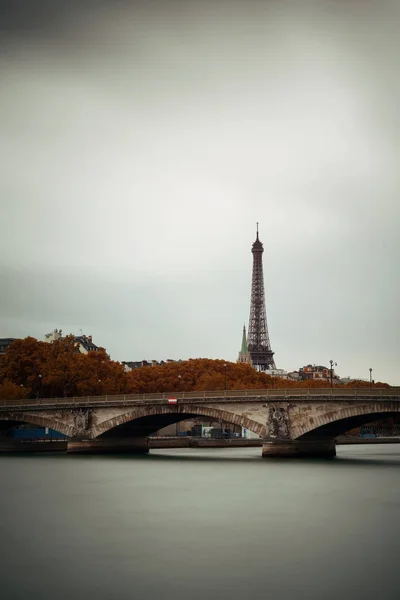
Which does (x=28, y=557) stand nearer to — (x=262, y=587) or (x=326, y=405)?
(x=262, y=587)

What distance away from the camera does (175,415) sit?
245 feet

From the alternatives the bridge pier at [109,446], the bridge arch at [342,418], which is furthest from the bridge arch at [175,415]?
the bridge arch at [342,418]

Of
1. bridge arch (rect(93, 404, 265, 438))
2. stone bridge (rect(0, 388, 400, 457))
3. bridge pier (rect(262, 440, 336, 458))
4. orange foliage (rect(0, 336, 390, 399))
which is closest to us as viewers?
stone bridge (rect(0, 388, 400, 457))

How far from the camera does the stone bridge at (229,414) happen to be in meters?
61.8

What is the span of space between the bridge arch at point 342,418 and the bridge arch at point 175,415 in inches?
165

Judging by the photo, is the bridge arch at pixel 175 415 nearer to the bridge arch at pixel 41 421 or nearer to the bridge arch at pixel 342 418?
the bridge arch at pixel 41 421

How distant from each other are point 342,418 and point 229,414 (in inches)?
430

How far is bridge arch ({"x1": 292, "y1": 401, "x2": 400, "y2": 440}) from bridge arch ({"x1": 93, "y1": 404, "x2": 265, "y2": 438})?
420 cm

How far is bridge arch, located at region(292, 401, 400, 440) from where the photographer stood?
58.9 metres

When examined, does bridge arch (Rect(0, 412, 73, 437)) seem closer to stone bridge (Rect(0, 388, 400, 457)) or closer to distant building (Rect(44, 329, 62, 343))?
stone bridge (Rect(0, 388, 400, 457))

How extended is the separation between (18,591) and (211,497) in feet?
66.8

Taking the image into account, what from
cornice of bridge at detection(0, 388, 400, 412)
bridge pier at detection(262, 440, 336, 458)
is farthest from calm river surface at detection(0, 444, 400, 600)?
bridge pier at detection(262, 440, 336, 458)

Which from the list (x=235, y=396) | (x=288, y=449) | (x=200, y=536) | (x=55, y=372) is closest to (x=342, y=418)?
(x=288, y=449)

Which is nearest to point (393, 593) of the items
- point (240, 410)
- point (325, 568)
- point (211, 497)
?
point (325, 568)
